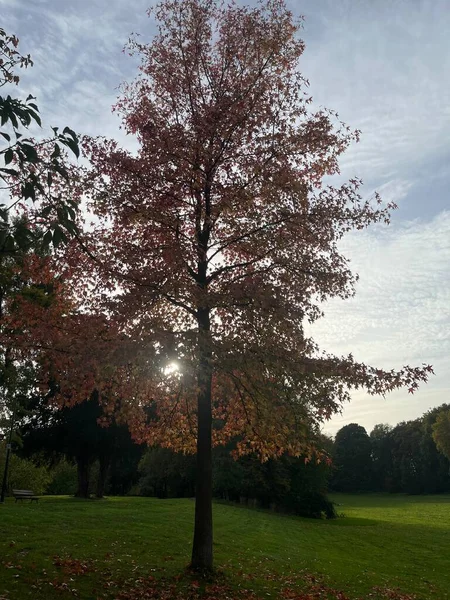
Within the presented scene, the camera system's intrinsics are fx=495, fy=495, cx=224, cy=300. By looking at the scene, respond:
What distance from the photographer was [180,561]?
14430 mm

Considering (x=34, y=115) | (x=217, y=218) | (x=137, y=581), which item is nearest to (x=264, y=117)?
(x=217, y=218)

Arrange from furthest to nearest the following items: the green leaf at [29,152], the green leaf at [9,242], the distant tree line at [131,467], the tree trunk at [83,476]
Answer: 1. the tree trunk at [83,476]
2. the distant tree line at [131,467]
3. the green leaf at [9,242]
4. the green leaf at [29,152]

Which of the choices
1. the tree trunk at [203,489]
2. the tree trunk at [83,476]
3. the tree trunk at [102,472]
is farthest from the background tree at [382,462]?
the tree trunk at [203,489]

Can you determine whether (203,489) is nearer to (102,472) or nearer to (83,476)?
(83,476)

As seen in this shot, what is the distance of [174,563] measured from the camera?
14008 mm

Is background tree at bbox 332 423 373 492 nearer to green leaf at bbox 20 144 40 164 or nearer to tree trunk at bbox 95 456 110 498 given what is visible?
tree trunk at bbox 95 456 110 498

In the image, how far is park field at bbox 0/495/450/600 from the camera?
35.8 ft

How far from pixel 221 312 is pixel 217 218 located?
2621 mm

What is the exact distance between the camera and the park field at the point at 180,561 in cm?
1090

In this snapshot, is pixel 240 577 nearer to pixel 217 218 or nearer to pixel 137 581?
pixel 137 581

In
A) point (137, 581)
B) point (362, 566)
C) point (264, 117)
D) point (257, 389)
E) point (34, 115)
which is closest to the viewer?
point (34, 115)

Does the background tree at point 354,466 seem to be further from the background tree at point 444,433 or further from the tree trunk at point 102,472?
the tree trunk at point 102,472

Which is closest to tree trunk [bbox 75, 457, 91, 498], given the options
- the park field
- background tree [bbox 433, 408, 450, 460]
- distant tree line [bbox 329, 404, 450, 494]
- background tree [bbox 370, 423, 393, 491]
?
the park field

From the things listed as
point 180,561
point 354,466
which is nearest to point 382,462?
point 354,466
